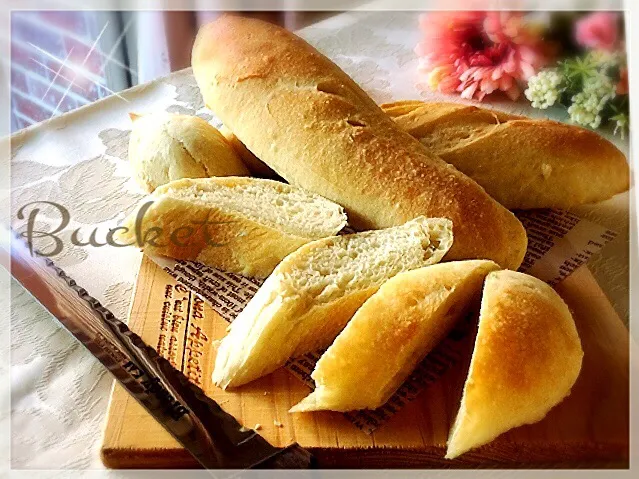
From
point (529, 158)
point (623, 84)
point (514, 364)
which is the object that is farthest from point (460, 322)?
point (623, 84)

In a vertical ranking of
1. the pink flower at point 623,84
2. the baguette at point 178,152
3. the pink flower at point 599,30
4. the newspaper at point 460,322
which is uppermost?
the pink flower at point 599,30

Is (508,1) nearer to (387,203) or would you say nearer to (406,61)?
(406,61)

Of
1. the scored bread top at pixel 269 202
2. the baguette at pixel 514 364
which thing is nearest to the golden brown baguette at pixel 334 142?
the scored bread top at pixel 269 202

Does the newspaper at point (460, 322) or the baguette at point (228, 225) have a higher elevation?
the baguette at point (228, 225)

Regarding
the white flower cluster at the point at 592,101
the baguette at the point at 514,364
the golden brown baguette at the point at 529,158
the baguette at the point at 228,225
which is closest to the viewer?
the baguette at the point at 514,364

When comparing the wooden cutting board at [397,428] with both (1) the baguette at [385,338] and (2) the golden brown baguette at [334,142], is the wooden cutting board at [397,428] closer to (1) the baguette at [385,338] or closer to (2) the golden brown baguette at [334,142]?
(1) the baguette at [385,338]
